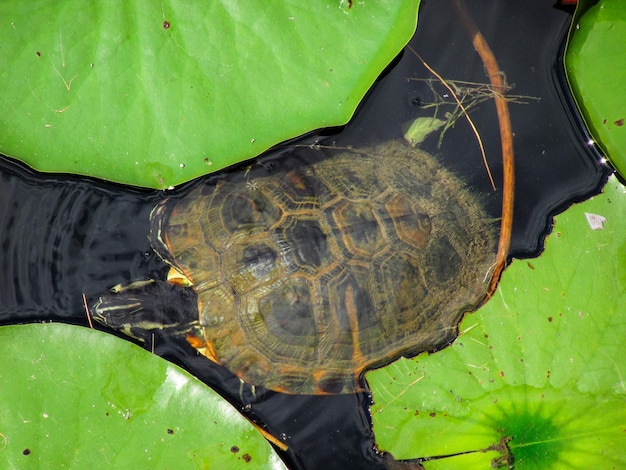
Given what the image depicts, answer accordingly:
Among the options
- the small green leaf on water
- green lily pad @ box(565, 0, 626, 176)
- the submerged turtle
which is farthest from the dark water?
green lily pad @ box(565, 0, 626, 176)

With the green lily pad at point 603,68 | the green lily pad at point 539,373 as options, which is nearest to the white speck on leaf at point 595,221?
the green lily pad at point 539,373

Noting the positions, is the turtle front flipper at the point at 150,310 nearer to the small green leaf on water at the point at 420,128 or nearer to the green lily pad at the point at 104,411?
the green lily pad at the point at 104,411

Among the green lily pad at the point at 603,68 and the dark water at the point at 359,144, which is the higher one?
the green lily pad at the point at 603,68

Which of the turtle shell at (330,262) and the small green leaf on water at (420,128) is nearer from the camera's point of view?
the turtle shell at (330,262)

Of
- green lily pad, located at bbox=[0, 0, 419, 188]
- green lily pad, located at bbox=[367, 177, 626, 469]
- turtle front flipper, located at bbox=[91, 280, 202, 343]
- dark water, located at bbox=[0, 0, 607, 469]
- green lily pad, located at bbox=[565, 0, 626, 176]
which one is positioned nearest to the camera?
green lily pad, located at bbox=[0, 0, 419, 188]

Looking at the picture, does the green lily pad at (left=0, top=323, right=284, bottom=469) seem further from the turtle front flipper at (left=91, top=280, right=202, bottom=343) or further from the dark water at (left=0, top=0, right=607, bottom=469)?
the dark water at (left=0, top=0, right=607, bottom=469)

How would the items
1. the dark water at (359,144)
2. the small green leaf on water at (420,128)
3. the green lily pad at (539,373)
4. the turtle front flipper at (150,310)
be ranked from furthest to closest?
the small green leaf on water at (420,128) < the dark water at (359,144) < the turtle front flipper at (150,310) < the green lily pad at (539,373)

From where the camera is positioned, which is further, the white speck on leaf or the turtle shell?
the turtle shell

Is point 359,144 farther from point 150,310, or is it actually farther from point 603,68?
point 150,310
